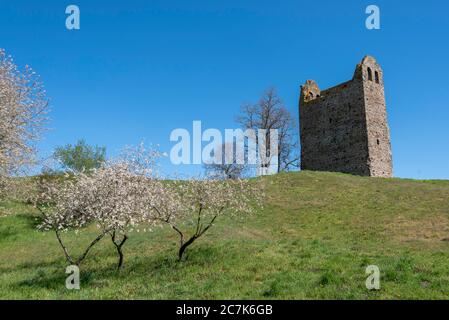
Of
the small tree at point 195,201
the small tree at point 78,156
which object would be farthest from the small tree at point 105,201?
the small tree at point 78,156

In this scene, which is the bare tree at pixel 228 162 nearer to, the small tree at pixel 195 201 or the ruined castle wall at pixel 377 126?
the ruined castle wall at pixel 377 126

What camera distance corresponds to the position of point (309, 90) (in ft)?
216

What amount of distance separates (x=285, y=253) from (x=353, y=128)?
3860 centimetres

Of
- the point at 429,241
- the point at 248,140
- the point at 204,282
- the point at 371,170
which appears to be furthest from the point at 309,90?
the point at 204,282

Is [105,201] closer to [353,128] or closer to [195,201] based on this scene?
[195,201]

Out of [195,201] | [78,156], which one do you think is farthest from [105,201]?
[78,156]

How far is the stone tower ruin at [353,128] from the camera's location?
5391 centimetres

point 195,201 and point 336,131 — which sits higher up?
point 336,131

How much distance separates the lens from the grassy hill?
14445mm

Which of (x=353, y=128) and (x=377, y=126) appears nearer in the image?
(x=377, y=126)

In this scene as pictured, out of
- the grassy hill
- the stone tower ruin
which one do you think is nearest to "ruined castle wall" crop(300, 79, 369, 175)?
the stone tower ruin

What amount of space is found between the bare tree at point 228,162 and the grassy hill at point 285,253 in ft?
98.1

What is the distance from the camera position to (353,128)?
55281mm
